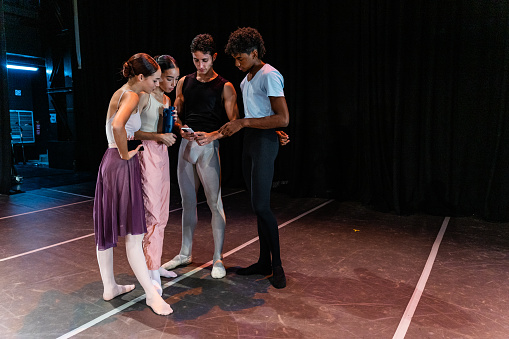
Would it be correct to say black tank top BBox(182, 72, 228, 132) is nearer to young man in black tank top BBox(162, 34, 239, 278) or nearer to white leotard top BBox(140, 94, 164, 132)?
young man in black tank top BBox(162, 34, 239, 278)

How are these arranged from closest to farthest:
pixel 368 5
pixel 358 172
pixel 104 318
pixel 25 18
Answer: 1. pixel 104 318
2. pixel 368 5
3. pixel 358 172
4. pixel 25 18

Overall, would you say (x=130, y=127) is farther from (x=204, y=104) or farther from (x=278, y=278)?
(x=278, y=278)

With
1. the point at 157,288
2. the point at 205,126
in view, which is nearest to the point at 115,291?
the point at 157,288

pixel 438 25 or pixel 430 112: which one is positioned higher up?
pixel 438 25

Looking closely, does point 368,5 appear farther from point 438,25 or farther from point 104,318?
point 104,318

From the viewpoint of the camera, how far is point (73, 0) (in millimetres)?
7523

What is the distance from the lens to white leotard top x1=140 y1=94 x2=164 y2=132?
2.37 meters

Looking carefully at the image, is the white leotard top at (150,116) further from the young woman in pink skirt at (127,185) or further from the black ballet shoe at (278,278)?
the black ballet shoe at (278,278)

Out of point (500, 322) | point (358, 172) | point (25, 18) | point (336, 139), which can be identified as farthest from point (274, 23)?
point (25, 18)

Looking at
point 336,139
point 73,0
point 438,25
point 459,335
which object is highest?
point 73,0

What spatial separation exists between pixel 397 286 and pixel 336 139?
3.03 metres

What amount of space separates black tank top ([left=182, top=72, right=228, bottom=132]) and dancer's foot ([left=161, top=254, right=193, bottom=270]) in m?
0.96

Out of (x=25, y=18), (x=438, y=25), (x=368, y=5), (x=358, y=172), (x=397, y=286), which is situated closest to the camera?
(x=397, y=286)

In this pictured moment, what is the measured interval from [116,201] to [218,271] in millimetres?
942
